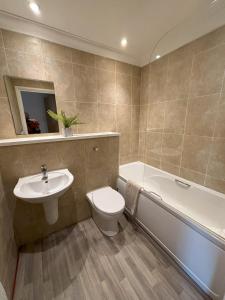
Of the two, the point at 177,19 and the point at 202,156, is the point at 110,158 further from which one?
the point at 177,19

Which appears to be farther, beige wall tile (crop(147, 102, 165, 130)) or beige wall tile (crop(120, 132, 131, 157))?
beige wall tile (crop(120, 132, 131, 157))

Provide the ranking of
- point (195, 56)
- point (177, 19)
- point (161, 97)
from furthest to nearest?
point (161, 97) < point (195, 56) < point (177, 19)

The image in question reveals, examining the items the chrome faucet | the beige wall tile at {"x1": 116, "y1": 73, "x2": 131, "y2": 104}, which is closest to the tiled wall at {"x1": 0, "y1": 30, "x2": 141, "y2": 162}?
the beige wall tile at {"x1": 116, "y1": 73, "x2": 131, "y2": 104}

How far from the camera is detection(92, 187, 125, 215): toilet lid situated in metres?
1.46

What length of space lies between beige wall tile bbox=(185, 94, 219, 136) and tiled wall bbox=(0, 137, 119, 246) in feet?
3.35

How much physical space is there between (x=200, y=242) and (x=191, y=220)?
0.53 feet

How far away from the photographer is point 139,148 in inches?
104

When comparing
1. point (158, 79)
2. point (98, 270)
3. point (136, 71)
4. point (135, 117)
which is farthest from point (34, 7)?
point (98, 270)

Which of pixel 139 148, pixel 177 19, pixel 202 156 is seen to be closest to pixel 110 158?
pixel 139 148

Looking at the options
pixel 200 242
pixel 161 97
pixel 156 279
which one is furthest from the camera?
pixel 161 97

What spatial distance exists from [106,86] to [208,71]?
130 centimetres

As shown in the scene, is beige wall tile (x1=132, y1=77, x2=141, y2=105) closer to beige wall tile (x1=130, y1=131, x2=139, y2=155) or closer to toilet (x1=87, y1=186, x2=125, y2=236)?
beige wall tile (x1=130, y1=131, x2=139, y2=155)

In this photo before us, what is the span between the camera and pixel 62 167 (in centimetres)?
158

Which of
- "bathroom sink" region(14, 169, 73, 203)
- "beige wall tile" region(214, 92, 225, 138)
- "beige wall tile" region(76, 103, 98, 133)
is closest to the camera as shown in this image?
"bathroom sink" region(14, 169, 73, 203)
